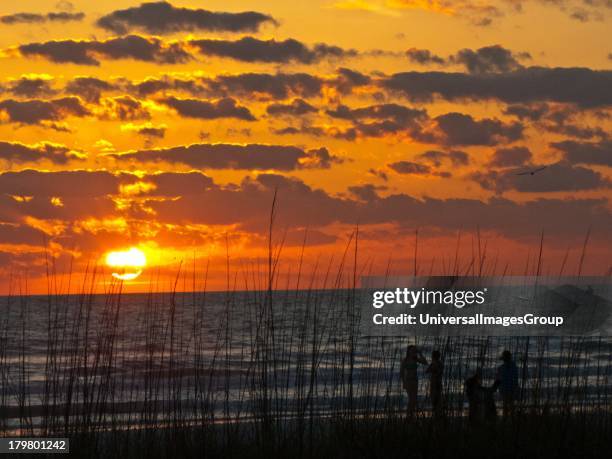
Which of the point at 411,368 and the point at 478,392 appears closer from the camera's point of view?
the point at 478,392

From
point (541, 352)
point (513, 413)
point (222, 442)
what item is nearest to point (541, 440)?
point (513, 413)

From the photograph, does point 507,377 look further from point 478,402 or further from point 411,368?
point 411,368

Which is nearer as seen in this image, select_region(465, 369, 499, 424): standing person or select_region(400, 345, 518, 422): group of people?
select_region(400, 345, 518, 422): group of people

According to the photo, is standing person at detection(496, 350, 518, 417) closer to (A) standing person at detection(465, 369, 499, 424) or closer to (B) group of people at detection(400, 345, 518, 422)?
(B) group of people at detection(400, 345, 518, 422)

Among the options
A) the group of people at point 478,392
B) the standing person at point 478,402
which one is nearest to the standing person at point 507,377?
the group of people at point 478,392

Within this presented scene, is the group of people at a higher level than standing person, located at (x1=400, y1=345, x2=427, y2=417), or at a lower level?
lower

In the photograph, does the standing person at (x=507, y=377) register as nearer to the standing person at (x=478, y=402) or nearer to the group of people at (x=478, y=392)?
the group of people at (x=478, y=392)

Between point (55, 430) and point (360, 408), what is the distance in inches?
93.2

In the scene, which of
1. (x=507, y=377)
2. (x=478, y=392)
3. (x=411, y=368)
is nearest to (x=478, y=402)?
(x=478, y=392)

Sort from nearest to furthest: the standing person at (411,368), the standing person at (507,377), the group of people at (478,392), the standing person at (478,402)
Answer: the group of people at (478,392), the standing person at (478,402), the standing person at (507,377), the standing person at (411,368)

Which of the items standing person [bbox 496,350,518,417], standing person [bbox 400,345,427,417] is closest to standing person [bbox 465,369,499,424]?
standing person [bbox 496,350,518,417]

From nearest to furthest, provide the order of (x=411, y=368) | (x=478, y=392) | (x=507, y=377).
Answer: (x=478, y=392) → (x=507, y=377) → (x=411, y=368)

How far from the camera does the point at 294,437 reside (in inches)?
269

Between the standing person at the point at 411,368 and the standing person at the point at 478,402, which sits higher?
the standing person at the point at 411,368
